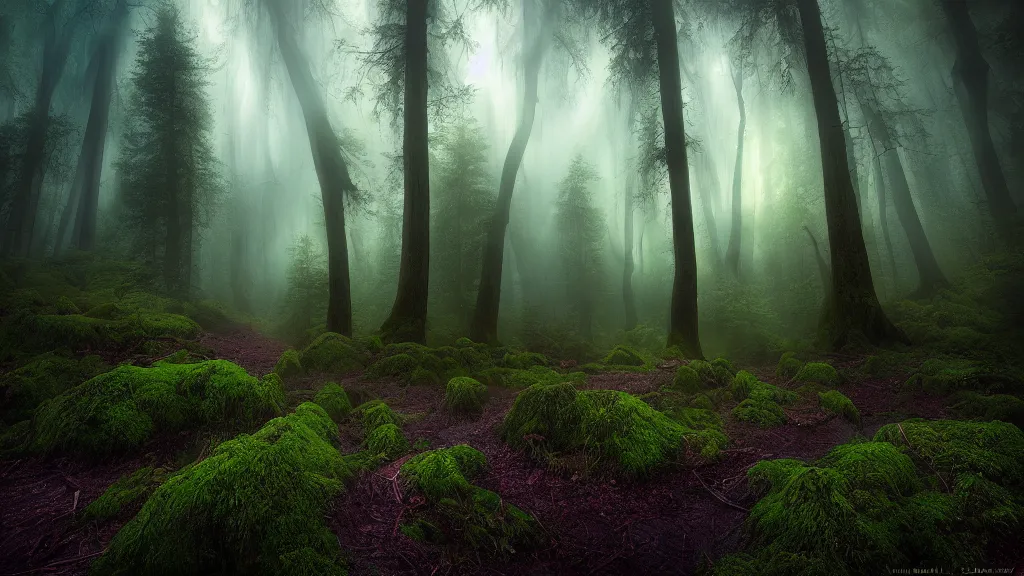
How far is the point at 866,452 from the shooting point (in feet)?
7.86

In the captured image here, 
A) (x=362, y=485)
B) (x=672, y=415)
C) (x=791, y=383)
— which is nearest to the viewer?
(x=362, y=485)

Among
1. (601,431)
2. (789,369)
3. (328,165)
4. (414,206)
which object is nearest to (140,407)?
→ (601,431)

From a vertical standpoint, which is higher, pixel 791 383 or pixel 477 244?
pixel 477 244

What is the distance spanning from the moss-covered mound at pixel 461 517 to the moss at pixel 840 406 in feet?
11.6

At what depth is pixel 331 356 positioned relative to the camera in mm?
6680

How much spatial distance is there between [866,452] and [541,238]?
3538 centimetres

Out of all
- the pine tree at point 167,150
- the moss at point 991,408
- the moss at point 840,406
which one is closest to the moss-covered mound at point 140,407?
the moss at point 840,406

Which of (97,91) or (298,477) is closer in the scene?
(298,477)

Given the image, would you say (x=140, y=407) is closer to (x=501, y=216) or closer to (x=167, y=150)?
(x=501, y=216)

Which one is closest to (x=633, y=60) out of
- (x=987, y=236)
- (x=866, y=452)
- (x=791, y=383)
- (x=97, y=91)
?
(x=791, y=383)

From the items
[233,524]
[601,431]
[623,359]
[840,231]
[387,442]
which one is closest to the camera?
[233,524]

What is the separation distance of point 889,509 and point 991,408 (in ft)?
9.69

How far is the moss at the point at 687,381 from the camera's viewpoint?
501 cm

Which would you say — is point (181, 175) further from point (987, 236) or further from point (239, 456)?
point (987, 236)
